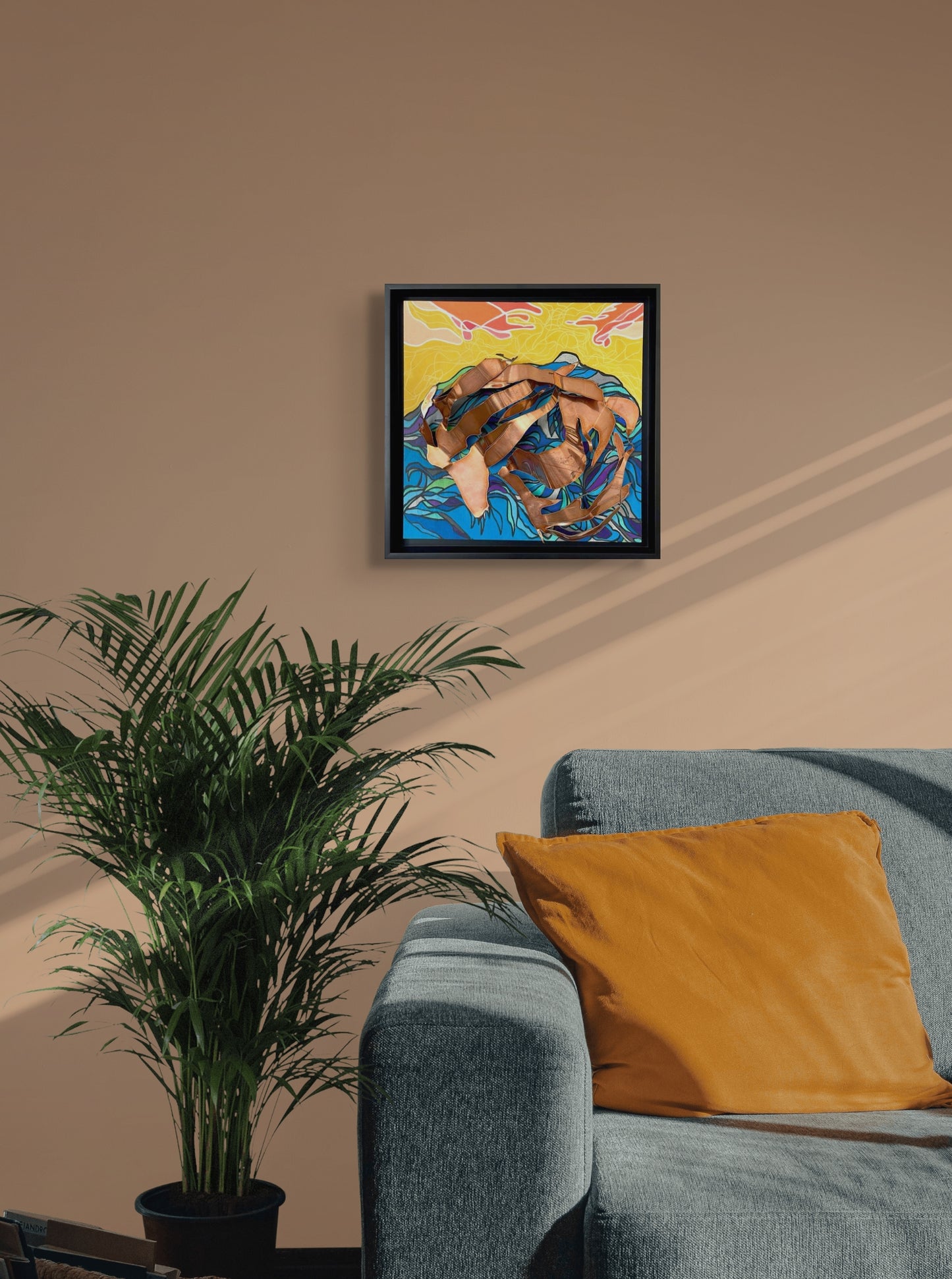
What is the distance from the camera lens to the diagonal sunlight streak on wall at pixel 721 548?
241cm

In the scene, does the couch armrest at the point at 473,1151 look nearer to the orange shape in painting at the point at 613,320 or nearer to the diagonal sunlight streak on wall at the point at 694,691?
the diagonal sunlight streak on wall at the point at 694,691

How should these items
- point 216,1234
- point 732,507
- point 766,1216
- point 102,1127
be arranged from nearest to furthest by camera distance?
point 766,1216 → point 216,1234 → point 102,1127 → point 732,507

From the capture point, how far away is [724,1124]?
1439 millimetres

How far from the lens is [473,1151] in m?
1.21

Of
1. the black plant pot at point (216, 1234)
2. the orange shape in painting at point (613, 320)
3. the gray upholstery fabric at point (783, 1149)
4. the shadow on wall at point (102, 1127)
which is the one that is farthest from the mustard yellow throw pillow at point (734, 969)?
the orange shape in painting at point (613, 320)

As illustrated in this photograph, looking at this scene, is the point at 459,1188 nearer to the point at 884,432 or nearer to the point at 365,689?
the point at 365,689

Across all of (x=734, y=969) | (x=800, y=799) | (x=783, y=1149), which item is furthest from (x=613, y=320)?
(x=783, y=1149)

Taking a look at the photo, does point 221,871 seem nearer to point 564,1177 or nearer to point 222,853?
point 222,853

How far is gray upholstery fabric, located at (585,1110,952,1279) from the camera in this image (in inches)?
45.8

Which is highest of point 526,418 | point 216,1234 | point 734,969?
point 526,418

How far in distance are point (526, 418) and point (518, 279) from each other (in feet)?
0.97

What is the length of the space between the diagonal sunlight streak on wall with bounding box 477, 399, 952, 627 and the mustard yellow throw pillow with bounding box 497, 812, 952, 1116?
2.67 ft

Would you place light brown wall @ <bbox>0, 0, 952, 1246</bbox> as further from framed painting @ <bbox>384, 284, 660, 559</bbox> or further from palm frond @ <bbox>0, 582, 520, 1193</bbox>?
palm frond @ <bbox>0, 582, 520, 1193</bbox>

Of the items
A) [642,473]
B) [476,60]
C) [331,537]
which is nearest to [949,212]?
[642,473]
